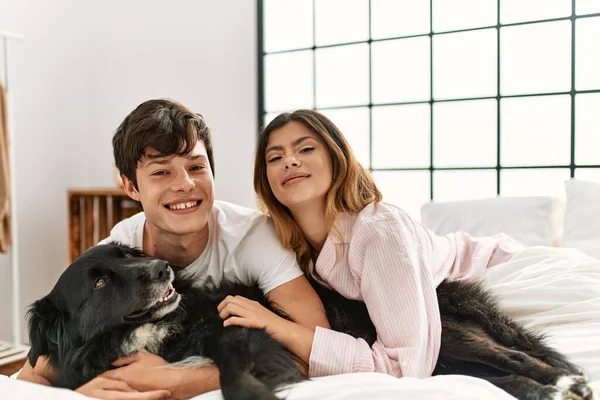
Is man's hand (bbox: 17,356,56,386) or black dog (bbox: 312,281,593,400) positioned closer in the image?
black dog (bbox: 312,281,593,400)

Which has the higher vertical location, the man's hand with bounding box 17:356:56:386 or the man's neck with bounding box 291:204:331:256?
the man's neck with bounding box 291:204:331:256

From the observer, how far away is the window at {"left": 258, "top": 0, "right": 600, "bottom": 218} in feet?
10.4

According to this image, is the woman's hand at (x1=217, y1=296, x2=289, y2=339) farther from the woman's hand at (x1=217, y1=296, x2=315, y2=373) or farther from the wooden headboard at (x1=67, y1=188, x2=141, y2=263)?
the wooden headboard at (x1=67, y1=188, x2=141, y2=263)

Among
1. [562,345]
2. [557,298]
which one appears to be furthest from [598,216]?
[562,345]

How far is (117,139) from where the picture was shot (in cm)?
178

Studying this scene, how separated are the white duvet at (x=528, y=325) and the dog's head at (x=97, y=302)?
175mm

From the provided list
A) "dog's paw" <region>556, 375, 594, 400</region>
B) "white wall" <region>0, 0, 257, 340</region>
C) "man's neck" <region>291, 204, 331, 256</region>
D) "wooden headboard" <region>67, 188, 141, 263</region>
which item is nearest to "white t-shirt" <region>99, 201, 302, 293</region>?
"man's neck" <region>291, 204, 331, 256</region>

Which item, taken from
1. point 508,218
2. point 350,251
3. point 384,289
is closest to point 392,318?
point 384,289

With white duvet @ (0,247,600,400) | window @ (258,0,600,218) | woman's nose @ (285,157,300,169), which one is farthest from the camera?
window @ (258,0,600,218)

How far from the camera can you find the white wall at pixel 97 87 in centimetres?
395

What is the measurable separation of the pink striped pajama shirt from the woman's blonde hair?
6 centimetres

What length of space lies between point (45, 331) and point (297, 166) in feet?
2.70

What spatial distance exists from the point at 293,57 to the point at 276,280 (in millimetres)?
2727

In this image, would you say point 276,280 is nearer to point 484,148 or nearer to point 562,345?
point 562,345
